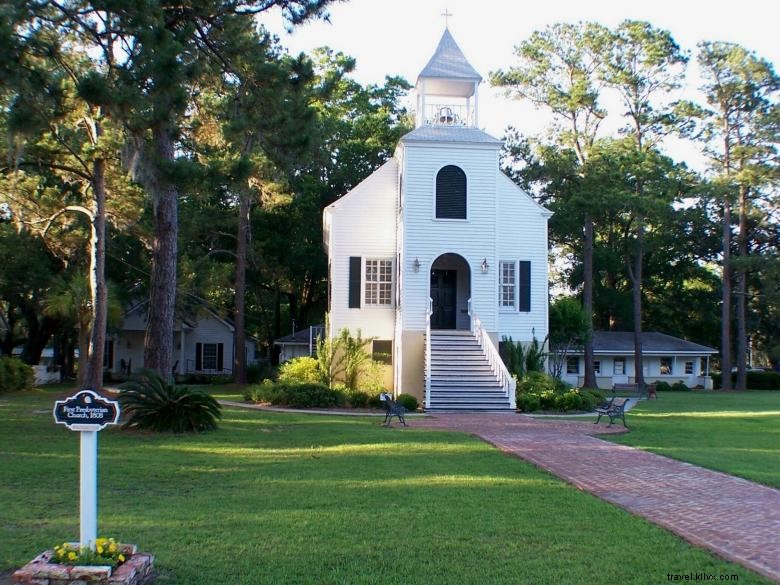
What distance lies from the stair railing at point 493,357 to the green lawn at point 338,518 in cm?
862

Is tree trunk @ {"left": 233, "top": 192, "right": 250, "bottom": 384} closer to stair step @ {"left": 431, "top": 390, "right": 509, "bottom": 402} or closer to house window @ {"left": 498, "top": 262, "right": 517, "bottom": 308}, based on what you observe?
house window @ {"left": 498, "top": 262, "right": 517, "bottom": 308}

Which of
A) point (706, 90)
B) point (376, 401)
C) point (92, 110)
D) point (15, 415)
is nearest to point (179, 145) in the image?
point (92, 110)

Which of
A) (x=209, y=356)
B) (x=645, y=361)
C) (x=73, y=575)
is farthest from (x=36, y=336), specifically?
(x=73, y=575)

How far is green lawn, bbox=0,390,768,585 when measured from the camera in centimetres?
629

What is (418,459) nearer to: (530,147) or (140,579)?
(140,579)

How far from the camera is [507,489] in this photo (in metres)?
9.59

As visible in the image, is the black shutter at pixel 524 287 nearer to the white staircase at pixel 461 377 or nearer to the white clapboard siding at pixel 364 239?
the white staircase at pixel 461 377

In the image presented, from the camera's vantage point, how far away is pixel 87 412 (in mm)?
6055

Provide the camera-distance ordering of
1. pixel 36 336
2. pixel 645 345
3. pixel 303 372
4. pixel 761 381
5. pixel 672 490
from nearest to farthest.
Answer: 1. pixel 672 490
2. pixel 303 372
3. pixel 36 336
4. pixel 645 345
5. pixel 761 381

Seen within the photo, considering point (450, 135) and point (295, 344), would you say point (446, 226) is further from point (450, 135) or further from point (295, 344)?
point (295, 344)

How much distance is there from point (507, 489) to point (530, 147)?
32.9m

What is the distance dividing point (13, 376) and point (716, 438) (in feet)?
80.4

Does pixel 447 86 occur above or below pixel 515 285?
above

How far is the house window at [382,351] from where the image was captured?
26.7 meters
